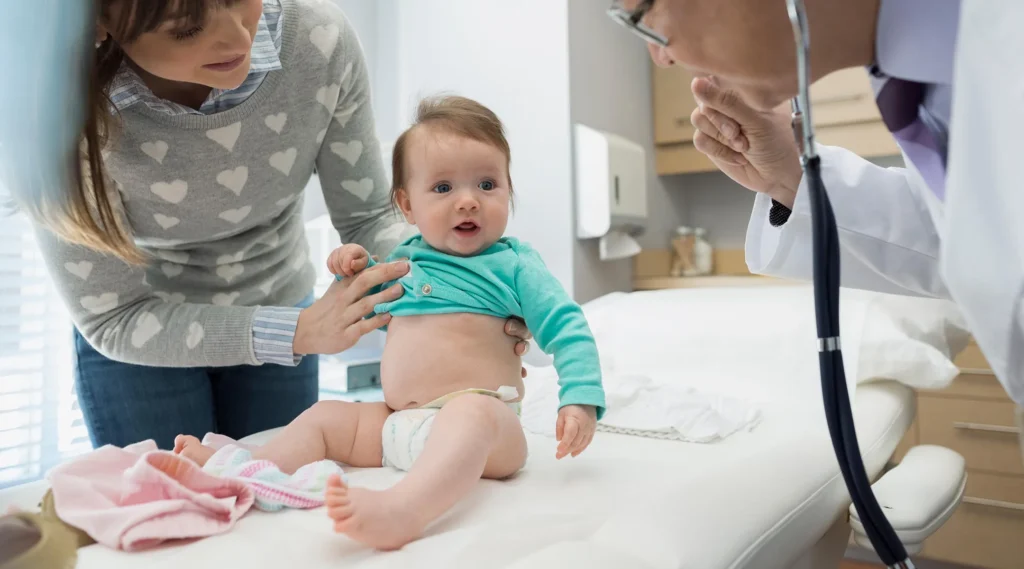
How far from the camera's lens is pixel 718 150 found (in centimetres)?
93

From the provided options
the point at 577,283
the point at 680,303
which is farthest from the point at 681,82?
the point at 680,303

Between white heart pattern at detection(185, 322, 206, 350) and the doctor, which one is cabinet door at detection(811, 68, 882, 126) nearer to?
the doctor

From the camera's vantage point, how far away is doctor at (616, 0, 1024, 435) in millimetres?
492

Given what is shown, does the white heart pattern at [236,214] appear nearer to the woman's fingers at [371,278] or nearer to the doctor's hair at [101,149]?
the doctor's hair at [101,149]

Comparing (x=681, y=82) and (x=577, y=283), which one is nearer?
(x=577, y=283)

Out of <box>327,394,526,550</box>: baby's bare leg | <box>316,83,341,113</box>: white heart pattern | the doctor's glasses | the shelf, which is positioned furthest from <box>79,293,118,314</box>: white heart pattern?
the shelf

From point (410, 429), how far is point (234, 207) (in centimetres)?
47

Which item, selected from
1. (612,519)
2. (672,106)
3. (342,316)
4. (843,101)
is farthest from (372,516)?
(672,106)

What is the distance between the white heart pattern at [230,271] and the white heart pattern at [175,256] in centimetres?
6

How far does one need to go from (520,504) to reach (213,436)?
17.6 inches

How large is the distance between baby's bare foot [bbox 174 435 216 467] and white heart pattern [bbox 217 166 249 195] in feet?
1.28

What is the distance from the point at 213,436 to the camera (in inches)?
38.7

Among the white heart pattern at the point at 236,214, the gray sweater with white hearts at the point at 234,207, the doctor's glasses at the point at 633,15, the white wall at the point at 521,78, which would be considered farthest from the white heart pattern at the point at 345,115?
the white wall at the point at 521,78

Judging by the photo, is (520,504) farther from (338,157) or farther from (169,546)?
(338,157)
